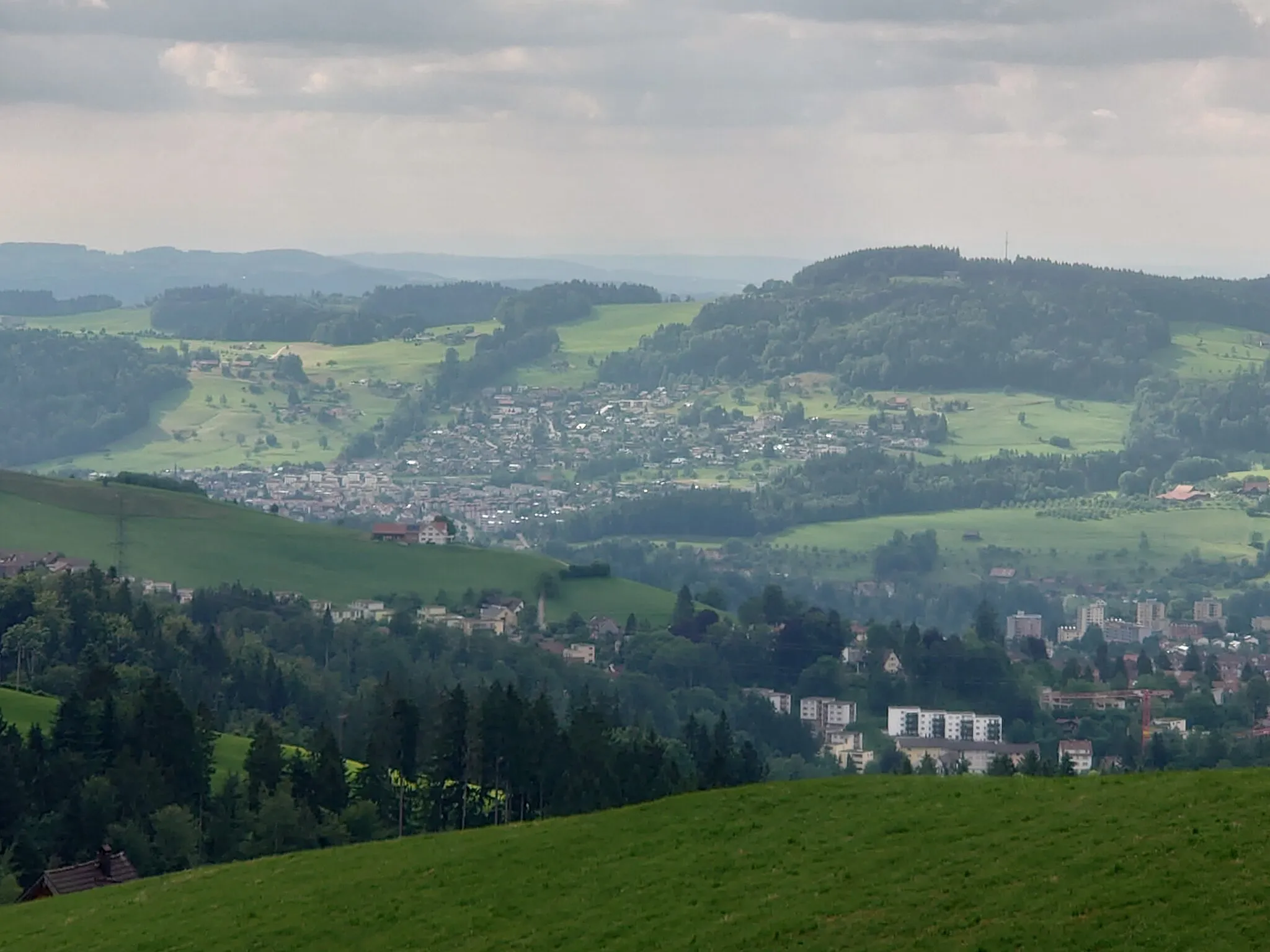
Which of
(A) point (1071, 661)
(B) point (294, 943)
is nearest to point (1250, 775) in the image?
(B) point (294, 943)

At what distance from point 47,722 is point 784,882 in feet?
159

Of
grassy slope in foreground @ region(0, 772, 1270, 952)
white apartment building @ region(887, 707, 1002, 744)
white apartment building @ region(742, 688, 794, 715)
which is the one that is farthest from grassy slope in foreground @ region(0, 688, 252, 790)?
white apartment building @ region(887, 707, 1002, 744)

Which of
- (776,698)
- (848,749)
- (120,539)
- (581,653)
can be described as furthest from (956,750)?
(120,539)

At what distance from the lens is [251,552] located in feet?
530

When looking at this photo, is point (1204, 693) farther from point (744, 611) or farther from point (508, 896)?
point (508, 896)

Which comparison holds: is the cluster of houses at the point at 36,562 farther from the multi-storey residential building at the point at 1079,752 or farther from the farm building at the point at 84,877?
the farm building at the point at 84,877

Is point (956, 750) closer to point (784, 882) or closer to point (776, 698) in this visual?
point (776, 698)

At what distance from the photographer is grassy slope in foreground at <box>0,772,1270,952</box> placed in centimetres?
2761

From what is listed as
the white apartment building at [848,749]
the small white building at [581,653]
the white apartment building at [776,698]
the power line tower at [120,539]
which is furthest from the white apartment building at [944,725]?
the power line tower at [120,539]

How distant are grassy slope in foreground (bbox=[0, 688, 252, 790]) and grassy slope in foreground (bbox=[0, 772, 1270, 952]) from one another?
99.3 feet

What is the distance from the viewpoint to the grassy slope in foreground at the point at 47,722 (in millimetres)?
71688

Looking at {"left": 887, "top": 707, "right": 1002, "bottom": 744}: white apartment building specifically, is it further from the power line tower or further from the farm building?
the farm building

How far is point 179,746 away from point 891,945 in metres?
40.7

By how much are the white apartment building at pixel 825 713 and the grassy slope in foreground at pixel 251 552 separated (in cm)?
2002
